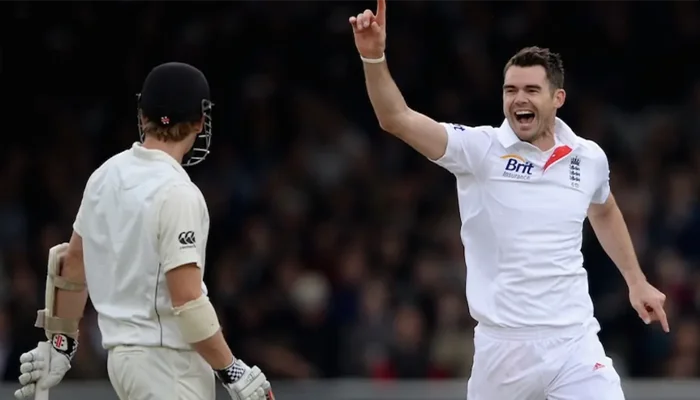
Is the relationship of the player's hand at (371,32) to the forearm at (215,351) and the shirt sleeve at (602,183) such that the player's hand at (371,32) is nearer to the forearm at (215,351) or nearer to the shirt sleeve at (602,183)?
the shirt sleeve at (602,183)

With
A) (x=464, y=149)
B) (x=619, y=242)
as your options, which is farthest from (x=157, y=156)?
(x=619, y=242)

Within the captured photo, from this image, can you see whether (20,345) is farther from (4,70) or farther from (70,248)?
(70,248)

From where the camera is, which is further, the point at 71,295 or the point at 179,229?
the point at 71,295

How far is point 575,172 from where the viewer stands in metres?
5.91

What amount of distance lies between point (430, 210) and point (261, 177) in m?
1.41

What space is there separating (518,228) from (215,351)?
1460 mm

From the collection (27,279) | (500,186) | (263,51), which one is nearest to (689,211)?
(263,51)

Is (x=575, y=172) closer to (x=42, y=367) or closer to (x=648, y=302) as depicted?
(x=648, y=302)

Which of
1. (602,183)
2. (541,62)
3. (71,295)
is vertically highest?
(541,62)

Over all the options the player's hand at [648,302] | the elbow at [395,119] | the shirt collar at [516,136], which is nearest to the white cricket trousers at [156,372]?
the elbow at [395,119]

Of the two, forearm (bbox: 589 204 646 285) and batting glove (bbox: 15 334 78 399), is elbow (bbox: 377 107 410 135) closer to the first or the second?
forearm (bbox: 589 204 646 285)

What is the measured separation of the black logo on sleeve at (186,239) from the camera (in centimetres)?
473

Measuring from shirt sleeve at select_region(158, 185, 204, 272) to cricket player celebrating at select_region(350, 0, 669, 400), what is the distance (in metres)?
1.05

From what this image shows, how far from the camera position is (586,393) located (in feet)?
18.5
